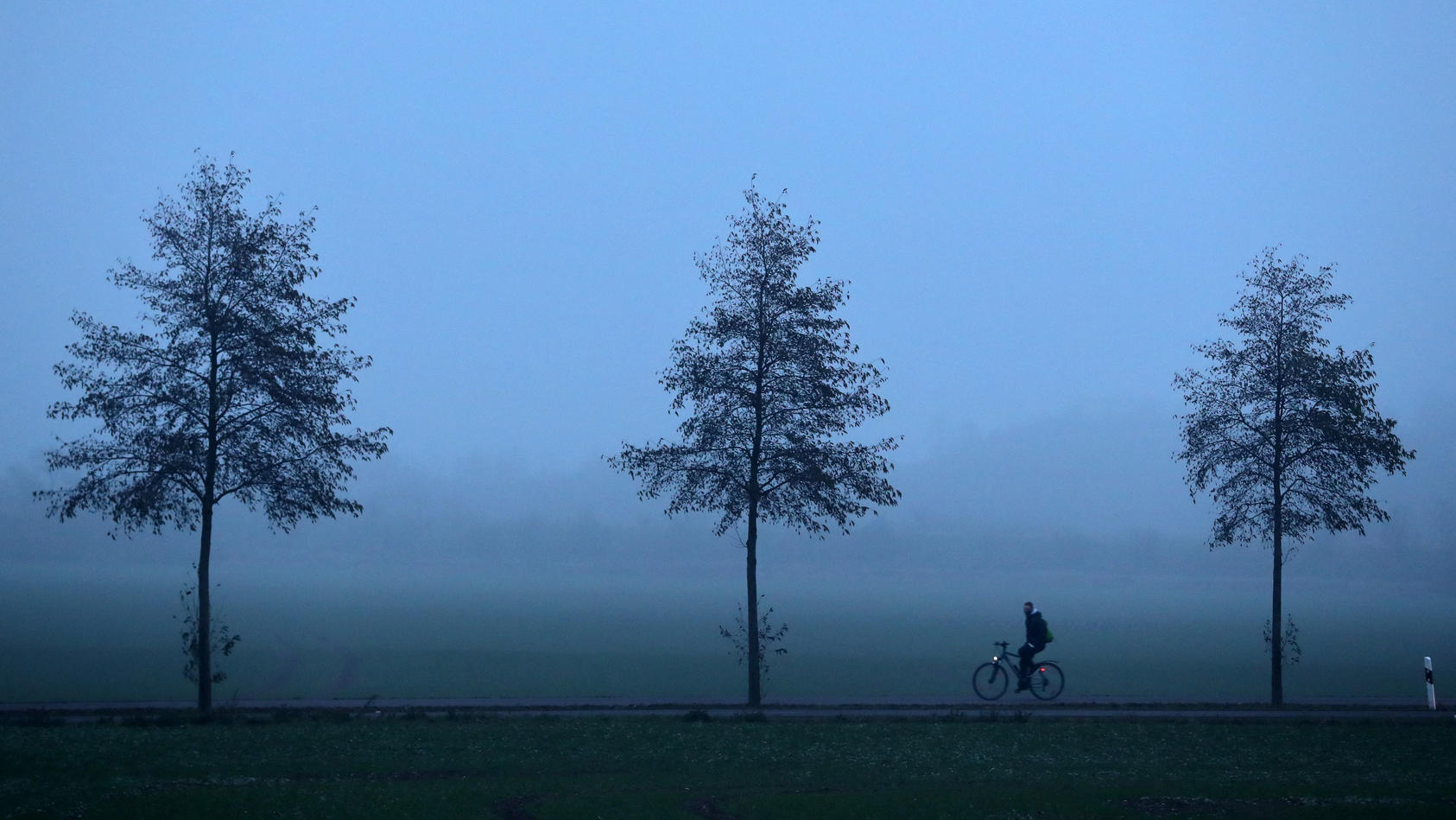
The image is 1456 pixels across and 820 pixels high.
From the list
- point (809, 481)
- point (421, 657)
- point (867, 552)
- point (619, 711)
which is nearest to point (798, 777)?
point (619, 711)

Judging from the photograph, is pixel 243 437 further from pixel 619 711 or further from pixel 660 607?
pixel 660 607

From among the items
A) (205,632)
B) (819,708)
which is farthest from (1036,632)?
(205,632)

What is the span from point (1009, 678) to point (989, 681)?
505mm

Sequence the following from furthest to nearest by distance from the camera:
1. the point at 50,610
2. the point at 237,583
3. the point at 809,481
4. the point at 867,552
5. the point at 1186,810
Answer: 1. the point at 867,552
2. the point at 237,583
3. the point at 50,610
4. the point at 809,481
5. the point at 1186,810

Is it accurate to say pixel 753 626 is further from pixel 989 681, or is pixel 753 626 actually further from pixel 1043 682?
pixel 1043 682

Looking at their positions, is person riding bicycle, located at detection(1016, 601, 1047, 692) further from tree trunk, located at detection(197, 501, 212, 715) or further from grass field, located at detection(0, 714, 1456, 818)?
tree trunk, located at detection(197, 501, 212, 715)

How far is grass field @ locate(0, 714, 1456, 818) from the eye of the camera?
537 inches

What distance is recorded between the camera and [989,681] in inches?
1041

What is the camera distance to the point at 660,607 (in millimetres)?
82562

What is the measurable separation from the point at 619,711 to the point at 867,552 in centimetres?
15499

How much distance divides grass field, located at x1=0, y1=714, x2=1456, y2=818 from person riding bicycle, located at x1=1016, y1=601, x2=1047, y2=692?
4042mm

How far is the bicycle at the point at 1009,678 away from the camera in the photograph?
2586 cm

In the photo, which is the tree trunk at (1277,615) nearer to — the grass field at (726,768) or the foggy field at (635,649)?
the foggy field at (635,649)

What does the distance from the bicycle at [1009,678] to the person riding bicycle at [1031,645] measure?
0.10 meters
